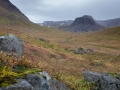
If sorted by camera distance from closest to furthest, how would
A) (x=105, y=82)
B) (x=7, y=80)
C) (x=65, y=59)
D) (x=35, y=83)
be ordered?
1. (x=7, y=80)
2. (x=35, y=83)
3. (x=105, y=82)
4. (x=65, y=59)

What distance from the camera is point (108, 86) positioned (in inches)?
437

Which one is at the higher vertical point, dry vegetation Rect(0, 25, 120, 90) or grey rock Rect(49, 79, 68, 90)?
grey rock Rect(49, 79, 68, 90)

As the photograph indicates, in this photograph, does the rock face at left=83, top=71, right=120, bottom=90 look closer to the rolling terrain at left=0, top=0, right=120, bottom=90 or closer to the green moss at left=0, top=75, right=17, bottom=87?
the rolling terrain at left=0, top=0, right=120, bottom=90

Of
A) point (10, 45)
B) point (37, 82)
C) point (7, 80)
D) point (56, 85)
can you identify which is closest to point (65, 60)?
point (10, 45)

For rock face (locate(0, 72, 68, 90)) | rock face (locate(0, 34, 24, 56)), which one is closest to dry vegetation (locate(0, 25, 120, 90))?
rock face (locate(0, 72, 68, 90))

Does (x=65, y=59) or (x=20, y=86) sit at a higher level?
(x=20, y=86)

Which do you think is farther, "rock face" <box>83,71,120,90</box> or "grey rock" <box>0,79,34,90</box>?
"rock face" <box>83,71,120,90</box>

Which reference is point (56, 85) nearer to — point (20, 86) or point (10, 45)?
point (20, 86)

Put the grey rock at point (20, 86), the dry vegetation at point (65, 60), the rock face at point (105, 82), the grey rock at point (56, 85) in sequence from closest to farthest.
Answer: the grey rock at point (20, 86)
the grey rock at point (56, 85)
the dry vegetation at point (65, 60)
the rock face at point (105, 82)

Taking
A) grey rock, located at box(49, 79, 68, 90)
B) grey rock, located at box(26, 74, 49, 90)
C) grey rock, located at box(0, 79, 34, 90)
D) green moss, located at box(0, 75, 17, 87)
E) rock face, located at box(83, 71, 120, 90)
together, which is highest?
green moss, located at box(0, 75, 17, 87)

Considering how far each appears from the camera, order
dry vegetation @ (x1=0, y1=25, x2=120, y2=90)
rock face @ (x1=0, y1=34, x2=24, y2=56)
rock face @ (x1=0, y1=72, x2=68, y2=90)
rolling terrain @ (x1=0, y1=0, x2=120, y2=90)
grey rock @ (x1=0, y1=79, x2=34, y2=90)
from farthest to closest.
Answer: rock face @ (x1=0, y1=34, x2=24, y2=56), rolling terrain @ (x1=0, y1=0, x2=120, y2=90), dry vegetation @ (x1=0, y1=25, x2=120, y2=90), rock face @ (x1=0, y1=72, x2=68, y2=90), grey rock @ (x1=0, y1=79, x2=34, y2=90)

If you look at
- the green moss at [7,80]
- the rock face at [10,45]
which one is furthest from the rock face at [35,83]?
the rock face at [10,45]

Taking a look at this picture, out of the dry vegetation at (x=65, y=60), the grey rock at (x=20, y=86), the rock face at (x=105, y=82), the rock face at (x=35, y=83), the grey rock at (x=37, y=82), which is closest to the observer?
the grey rock at (x=20, y=86)

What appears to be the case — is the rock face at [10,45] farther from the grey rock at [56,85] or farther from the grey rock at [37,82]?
the grey rock at [37,82]
